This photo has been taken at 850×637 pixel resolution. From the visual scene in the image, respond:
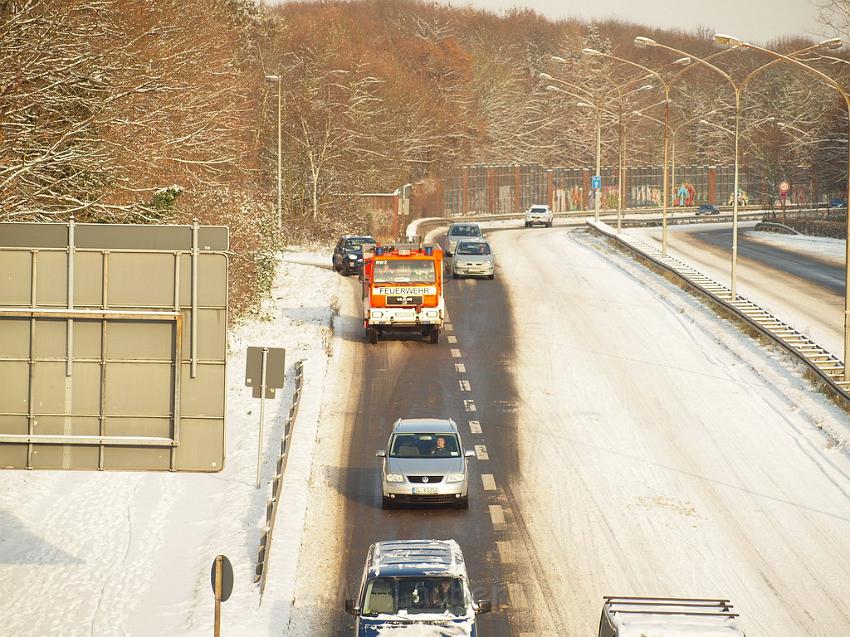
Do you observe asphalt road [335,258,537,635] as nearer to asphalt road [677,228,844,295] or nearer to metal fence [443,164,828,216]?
asphalt road [677,228,844,295]

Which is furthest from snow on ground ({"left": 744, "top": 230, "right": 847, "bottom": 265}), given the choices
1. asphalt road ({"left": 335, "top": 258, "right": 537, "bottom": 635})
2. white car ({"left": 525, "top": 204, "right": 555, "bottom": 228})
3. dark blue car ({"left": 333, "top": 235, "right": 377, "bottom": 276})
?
dark blue car ({"left": 333, "top": 235, "right": 377, "bottom": 276})

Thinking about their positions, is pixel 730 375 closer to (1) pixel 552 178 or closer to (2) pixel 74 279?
(2) pixel 74 279

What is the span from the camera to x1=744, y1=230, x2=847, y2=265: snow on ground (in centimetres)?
6266

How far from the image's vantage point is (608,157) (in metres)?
134

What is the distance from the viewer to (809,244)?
68125 millimetres

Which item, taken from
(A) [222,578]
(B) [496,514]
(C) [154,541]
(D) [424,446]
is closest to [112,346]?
(A) [222,578]

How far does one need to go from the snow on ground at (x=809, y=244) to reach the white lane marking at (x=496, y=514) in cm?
3872

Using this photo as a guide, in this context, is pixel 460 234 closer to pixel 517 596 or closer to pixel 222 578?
pixel 517 596

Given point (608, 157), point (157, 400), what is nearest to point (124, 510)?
point (157, 400)

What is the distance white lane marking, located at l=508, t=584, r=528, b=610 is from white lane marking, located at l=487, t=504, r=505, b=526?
336 cm

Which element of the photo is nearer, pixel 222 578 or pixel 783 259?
pixel 222 578

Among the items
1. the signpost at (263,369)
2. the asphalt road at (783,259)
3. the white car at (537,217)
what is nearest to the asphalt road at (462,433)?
the signpost at (263,369)

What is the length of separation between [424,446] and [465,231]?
3411cm

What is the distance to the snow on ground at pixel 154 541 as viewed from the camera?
2080cm
